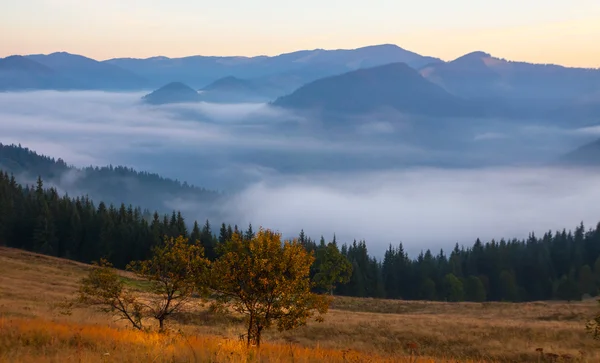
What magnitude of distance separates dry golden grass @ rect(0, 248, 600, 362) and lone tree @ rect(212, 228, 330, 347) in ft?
4.33

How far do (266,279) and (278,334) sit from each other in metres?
21.0

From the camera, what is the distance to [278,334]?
37562 mm

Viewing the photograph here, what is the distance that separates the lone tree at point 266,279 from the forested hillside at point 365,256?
6324 cm

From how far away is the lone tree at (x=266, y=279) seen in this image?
18609 millimetres

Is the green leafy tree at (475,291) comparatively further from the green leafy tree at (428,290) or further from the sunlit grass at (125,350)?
the sunlit grass at (125,350)

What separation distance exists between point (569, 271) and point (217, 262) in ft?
405

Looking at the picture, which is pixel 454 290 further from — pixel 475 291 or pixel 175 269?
pixel 175 269

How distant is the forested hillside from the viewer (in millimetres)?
101250

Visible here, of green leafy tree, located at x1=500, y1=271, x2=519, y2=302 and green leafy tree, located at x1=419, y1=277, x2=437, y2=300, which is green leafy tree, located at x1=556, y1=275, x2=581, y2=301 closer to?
green leafy tree, located at x1=500, y1=271, x2=519, y2=302

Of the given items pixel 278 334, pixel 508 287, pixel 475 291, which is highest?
pixel 278 334

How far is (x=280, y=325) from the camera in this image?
1934 cm

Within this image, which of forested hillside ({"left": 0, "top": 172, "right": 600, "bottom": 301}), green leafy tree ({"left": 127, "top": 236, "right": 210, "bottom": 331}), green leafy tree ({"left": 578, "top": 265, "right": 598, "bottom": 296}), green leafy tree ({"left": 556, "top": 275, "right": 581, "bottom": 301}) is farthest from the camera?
green leafy tree ({"left": 578, "top": 265, "right": 598, "bottom": 296})

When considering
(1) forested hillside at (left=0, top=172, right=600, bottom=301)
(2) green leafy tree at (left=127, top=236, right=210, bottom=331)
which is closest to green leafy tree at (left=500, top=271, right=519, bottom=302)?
(1) forested hillside at (left=0, top=172, right=600, bottom=301)

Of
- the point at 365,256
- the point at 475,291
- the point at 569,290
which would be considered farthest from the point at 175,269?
the point at 569,290
